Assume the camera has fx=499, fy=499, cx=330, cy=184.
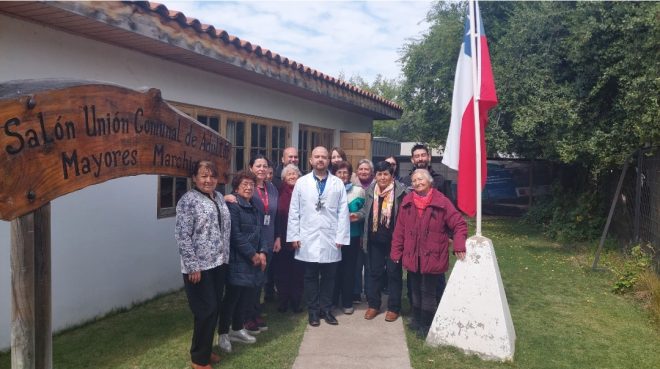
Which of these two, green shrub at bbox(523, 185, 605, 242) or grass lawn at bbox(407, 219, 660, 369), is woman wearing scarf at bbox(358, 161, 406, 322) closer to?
grass lawn at bbox(407, 219, 660, 369)

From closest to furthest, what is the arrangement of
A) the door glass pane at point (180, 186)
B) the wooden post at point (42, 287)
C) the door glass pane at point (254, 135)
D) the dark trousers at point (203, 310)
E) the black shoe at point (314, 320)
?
the wooden post at point (42, 287), the dark trousers at point (203, 310), the black shoe at point (314, 320), the door glass pane at point (180, 186), the door glass pane at point (254, 135)

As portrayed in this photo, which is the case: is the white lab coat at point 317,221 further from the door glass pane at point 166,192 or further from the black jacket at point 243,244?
the door glass pane at point 166,192

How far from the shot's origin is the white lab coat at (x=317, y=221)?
15.9ft

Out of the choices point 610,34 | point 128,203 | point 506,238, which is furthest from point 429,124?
point 128,203

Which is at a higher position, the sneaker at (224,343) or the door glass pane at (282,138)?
the door glass pane at (282,138)

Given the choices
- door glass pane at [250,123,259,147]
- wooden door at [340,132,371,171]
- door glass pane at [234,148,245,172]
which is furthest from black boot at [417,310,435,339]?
wooden door at [340,132,371,171]

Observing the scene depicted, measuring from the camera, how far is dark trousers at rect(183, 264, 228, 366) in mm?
3670

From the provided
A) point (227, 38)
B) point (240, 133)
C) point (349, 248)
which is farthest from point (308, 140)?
point (349, 248)

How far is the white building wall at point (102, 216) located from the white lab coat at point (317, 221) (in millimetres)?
1755

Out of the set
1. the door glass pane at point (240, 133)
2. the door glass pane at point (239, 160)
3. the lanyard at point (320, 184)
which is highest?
the door glass pane at point (240, 133)

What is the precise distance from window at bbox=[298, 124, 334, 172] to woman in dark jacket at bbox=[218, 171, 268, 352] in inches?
182

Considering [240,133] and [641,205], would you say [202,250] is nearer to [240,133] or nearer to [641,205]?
[240,133]

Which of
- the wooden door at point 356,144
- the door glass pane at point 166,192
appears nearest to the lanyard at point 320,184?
the door glass pane at point 166,192

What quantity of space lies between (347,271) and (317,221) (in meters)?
0.79
